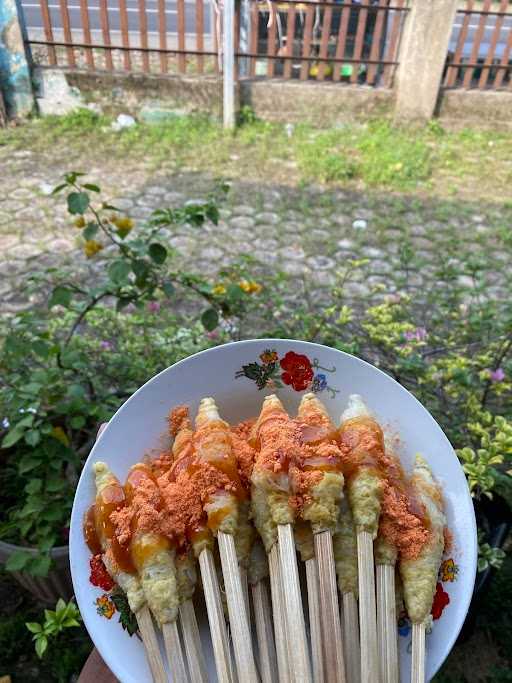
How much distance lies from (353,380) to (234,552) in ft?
1.89

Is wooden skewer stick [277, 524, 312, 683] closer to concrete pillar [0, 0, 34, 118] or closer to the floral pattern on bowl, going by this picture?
the floral pattern on bowl

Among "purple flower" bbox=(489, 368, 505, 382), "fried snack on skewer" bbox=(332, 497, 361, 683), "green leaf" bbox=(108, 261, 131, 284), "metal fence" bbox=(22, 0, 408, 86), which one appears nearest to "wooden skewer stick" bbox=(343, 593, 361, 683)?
"fried snack on skewer" bbox=(332, 497, 361, 683)

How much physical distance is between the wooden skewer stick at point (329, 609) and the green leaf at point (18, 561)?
127cm

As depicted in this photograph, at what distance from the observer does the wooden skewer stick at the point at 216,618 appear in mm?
1123

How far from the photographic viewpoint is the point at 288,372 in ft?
5.01

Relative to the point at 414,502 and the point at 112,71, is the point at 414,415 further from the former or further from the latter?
the point at 112,71

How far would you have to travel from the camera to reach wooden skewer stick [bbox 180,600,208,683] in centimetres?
116

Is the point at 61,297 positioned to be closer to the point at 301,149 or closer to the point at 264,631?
the point at 264,631

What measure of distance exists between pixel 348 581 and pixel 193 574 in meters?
0.35

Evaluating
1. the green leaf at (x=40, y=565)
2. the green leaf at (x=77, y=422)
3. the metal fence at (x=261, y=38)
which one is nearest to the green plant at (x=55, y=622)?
the green leaf at (x=40, y=565)

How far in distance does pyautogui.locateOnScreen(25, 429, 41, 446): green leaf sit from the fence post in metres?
5.79

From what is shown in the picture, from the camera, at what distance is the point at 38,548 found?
200 centimetres

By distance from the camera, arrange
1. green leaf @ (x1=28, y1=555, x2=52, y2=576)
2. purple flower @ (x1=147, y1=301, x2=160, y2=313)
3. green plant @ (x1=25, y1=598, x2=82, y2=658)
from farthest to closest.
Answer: purple flower @ (x1=147, y1=301, x2=160, y2=313), green leaf @ (x1=28, y1=555, x2=52, y2=576), green plant @ (x1=25, y1=598, x2=82, y2=658)

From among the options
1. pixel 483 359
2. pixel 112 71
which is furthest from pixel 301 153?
pixel 483 359
